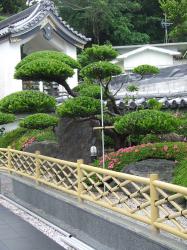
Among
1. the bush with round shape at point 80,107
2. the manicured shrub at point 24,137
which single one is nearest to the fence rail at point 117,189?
the bush with round shape at point 80,107

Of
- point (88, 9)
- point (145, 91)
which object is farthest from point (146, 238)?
point (88, 9)

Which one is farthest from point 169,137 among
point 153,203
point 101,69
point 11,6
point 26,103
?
point 11,6

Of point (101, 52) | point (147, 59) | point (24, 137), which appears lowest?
point (24, 137)

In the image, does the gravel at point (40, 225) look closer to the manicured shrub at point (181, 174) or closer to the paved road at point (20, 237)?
the paved road at point (20, 237)

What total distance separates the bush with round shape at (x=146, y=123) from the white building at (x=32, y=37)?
1184 cm

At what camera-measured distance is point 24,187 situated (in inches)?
387

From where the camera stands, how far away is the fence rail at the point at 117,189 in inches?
210

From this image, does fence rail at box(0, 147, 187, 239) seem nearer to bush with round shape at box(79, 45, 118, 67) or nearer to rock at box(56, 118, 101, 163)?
rock at box(56, 118, 101, 163)

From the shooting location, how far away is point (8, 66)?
792 inches

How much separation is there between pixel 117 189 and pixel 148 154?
2.69 m

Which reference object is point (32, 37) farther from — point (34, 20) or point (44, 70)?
point (44, 70)

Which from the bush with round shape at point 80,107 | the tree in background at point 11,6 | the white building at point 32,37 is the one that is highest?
the tree in background at point 11,6

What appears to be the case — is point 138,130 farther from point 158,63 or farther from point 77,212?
point 158,63

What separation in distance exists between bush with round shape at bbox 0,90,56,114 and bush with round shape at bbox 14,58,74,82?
65 cm
